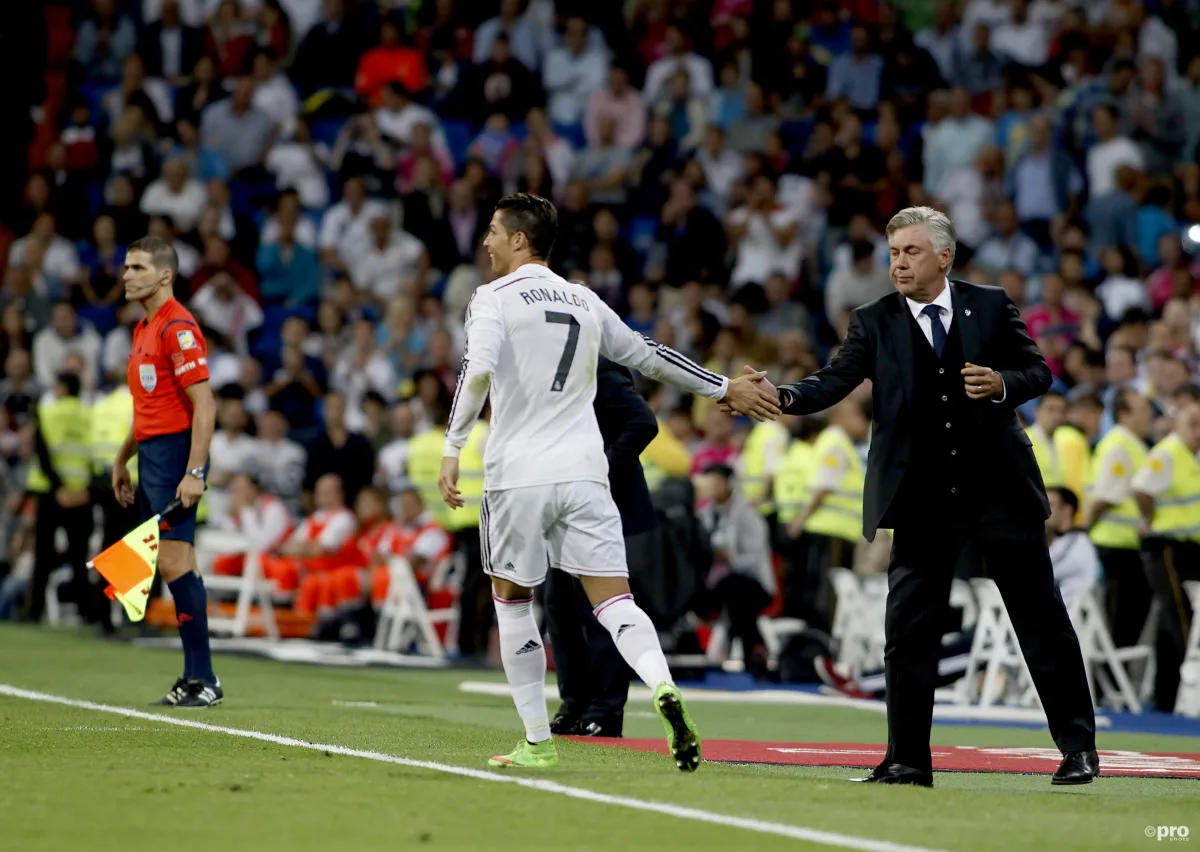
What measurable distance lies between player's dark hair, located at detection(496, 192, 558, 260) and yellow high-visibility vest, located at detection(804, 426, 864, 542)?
857 cm

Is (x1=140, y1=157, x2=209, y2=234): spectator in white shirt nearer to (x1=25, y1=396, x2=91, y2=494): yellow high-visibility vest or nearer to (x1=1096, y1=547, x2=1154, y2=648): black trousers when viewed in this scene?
(x1=25, y1=396, x2=91, y2=494): yellow high-visibility vest

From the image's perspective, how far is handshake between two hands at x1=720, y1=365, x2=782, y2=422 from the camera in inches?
330

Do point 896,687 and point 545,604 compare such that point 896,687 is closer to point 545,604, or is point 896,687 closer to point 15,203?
point 545,604

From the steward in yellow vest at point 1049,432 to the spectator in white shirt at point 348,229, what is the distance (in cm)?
983

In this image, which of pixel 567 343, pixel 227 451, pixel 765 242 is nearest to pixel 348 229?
pixel 227 451

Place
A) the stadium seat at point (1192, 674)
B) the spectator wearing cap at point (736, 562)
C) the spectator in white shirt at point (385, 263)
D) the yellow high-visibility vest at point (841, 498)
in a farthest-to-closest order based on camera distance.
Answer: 1. the spectator in white shirt at point (385, 263)
2. the spectator wearing cap at point (736, 562)
3. the yellow high-visibility vest at point (841, 498)
4. the stadium seat at point (1192, 674)

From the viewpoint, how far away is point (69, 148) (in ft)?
77.6

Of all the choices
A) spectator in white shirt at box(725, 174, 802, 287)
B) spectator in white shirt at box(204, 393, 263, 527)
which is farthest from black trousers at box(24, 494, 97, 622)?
spectator in white shirt at box(725, 174, 802, 287)

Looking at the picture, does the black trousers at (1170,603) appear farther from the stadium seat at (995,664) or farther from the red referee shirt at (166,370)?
the red referee shirt at (166,370)

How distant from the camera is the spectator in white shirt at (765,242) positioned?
71.2 feet

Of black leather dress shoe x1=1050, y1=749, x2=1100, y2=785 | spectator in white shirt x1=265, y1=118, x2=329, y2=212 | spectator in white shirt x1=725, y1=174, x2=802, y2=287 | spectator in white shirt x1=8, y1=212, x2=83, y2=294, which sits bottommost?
black leather dress shoe x1=1050, y1=749, x2=1100, y2=785

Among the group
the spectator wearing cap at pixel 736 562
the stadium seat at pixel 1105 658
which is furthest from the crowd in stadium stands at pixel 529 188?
the stadium seat at pixel 1105 658

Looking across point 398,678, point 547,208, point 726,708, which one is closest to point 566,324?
point 547,208

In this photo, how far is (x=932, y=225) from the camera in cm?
809
